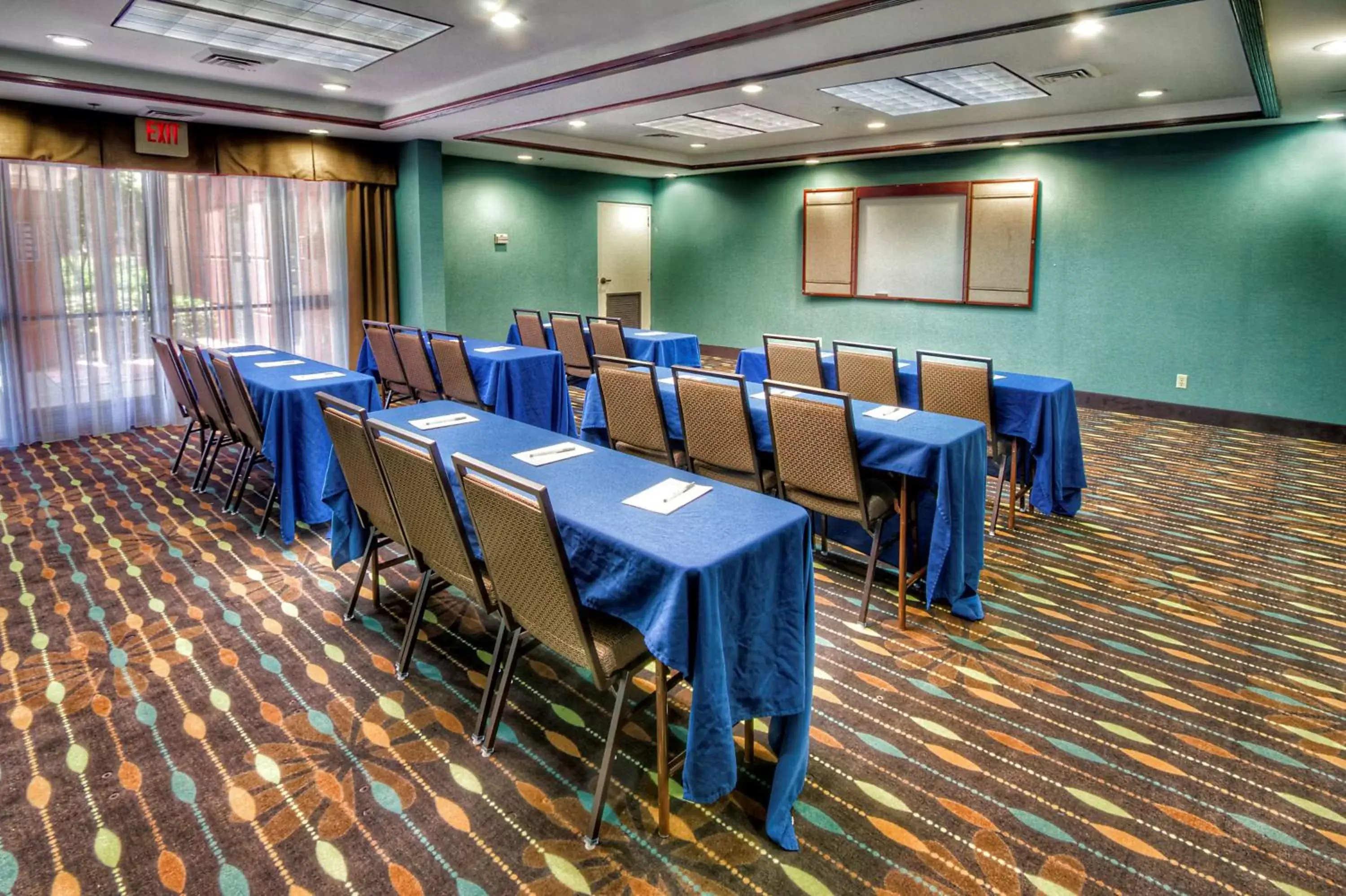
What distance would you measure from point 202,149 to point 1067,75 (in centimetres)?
676

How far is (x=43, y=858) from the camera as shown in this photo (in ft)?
6.42

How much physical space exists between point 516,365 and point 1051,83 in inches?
168

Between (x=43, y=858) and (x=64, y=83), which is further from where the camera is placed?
(x=64, y=83)

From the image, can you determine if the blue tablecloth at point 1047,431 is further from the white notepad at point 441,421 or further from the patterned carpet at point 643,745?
the white notepad at point 441,421

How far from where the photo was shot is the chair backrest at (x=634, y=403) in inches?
147

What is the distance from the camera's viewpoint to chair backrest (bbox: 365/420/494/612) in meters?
2.26

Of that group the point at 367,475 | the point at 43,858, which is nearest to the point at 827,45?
the point at 367,475

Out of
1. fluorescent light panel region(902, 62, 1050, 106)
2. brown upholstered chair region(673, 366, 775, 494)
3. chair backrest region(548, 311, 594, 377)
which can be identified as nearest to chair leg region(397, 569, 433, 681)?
brown upholstered chair region(673, 366, 775, 494)

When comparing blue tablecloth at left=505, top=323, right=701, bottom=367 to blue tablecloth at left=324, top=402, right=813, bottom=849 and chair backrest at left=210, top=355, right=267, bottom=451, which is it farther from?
blue tablecloth at left=324, top=402, right=813, bottom=849

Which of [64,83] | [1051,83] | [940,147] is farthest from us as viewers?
[940,147]

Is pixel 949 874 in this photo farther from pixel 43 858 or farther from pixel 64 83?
pixel 64 83

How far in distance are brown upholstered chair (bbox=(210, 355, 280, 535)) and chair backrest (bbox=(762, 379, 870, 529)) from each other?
261 centimetres

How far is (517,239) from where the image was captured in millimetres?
9750

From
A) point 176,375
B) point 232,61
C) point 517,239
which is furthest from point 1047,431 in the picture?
point 517,239
